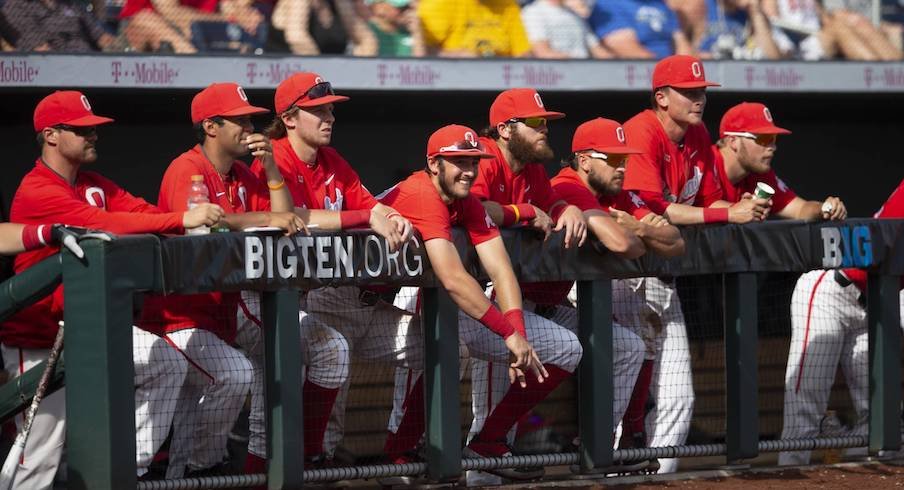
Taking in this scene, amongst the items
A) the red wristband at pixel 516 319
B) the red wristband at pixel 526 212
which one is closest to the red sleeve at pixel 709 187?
the red wristband at pixel 526 212

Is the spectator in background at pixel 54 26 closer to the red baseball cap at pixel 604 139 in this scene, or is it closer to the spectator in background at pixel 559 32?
the spectator in background at pixel 559 32

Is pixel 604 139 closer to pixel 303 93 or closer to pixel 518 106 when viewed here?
pixel 518 106

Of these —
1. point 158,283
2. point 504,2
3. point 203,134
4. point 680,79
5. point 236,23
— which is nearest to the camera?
point 158,283

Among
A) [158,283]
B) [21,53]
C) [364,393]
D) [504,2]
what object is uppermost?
[504,2]

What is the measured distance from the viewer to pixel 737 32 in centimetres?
786

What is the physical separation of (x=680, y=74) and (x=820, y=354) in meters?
1.32

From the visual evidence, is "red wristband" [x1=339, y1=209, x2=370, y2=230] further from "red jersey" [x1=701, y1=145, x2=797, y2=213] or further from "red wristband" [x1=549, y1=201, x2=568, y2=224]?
"red jersey" [x1=701, y1=145, x2=797, y2=213]

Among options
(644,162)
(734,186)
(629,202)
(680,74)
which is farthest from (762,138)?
(629,202)

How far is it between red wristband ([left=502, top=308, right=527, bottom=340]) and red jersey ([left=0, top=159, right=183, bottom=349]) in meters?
1.11

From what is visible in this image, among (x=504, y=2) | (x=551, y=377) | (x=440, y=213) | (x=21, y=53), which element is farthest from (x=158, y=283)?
(x=504, y=2)

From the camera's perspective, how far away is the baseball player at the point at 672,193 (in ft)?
16.5

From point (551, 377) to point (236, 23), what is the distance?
2.96 metres

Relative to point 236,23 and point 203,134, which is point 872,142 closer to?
point 236,23

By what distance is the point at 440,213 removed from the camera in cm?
440
